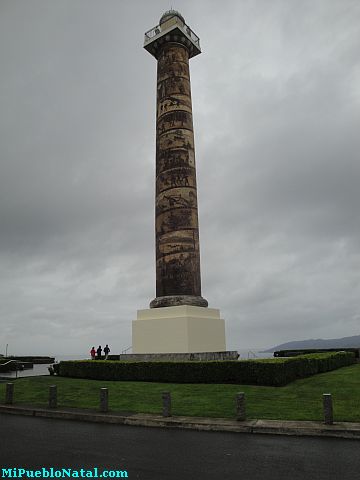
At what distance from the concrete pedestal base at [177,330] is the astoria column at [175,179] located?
60 centimetres

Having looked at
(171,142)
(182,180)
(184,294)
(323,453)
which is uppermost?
(171,142)

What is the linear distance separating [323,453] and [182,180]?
17320mm

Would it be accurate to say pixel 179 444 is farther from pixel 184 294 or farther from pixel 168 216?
pixel 168 216

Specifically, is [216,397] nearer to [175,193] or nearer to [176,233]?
[176,233]

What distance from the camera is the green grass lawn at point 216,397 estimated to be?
452 inches

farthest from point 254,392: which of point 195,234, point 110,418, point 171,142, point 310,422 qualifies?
point 171,142

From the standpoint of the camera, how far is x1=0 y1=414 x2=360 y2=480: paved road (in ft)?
22.1

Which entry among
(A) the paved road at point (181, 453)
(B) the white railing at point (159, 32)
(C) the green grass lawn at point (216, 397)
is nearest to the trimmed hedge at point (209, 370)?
(C) the green grass lawn at point (216, 397)

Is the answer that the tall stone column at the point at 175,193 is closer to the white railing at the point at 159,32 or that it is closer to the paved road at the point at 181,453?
the white railing at the point at 159,32

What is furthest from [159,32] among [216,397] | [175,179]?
[216,397]

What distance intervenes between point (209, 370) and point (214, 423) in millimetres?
6894

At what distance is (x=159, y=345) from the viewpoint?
70.2ft

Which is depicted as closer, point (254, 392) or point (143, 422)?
point (143, 422)

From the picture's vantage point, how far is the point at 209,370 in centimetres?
1719
